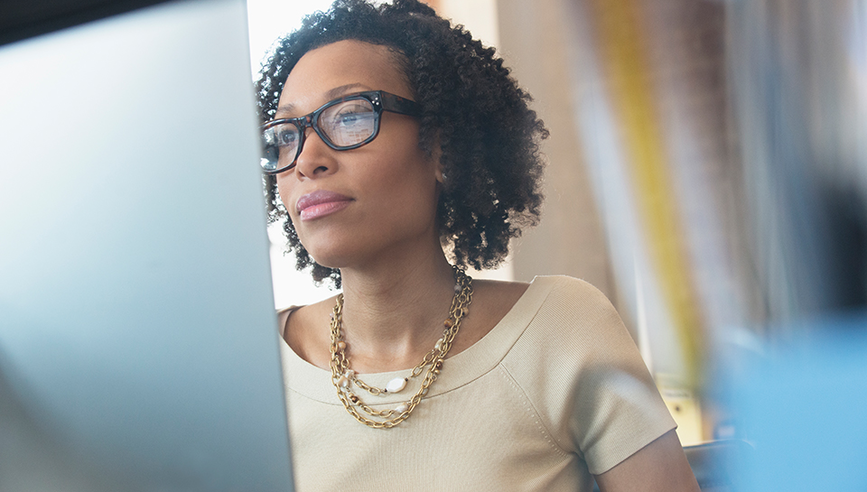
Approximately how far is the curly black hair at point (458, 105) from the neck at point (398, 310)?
0.05m

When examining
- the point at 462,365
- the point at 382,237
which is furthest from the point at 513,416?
the point at 382,237

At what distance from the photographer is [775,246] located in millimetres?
392

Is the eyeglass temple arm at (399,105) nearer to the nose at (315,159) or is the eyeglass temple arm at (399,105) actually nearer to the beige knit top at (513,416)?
the nose at (315,159)

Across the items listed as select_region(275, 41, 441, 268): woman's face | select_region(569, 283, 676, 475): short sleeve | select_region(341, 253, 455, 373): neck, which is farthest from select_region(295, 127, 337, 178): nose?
select_region(569, 283, 676, 475): short sleeve

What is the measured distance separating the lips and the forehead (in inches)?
2.8

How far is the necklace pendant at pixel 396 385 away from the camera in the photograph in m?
0.51

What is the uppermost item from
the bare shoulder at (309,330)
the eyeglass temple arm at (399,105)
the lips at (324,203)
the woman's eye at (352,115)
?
the eyeglass temple arm at (399,105)

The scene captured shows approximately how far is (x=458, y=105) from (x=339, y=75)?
0.10 m

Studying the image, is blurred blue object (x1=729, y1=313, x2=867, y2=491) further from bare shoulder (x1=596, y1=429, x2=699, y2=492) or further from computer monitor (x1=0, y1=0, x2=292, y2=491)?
computer monitor (x1=0, y1=0, x2=292, y2=491)

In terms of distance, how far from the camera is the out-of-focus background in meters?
0.36

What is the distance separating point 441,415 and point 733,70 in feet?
1.10

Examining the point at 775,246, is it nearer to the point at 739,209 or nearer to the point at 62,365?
the point at 739,209

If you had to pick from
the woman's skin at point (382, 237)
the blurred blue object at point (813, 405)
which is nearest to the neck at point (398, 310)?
the woman's skin at point (382, 237)

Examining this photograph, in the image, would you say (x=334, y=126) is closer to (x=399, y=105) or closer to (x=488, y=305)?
(x=399, y=105)
